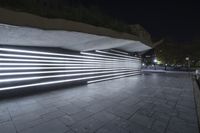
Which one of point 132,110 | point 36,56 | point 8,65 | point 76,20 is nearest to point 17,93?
point 8,65

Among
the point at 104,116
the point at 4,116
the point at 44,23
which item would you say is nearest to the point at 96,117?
the point at 104,116

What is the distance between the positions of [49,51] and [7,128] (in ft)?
13.6

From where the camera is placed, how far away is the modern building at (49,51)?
125 inches

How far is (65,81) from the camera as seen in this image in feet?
22.7

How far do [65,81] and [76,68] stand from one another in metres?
1.09

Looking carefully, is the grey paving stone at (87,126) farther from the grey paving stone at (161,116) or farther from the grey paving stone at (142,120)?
the grey paving stone at (161,116)

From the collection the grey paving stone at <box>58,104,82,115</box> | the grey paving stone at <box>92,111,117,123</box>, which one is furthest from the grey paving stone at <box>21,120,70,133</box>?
the grey paving stone at <box>92,111,117,123</box>

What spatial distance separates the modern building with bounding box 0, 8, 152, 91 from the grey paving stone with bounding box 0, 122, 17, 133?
2203 millimetres

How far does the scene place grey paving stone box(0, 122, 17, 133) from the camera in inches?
98.4

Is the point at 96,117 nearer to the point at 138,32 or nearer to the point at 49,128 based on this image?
the point at 49,128

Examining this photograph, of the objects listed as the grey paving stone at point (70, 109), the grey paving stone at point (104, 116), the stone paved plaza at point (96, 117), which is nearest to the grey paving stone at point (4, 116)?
the stone paved plaza at point (96, 117)

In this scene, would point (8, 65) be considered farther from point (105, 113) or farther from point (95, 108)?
point (105, 113)

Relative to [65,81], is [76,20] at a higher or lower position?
higher

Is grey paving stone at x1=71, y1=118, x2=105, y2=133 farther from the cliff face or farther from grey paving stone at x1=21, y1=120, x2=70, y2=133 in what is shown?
the cliff face
